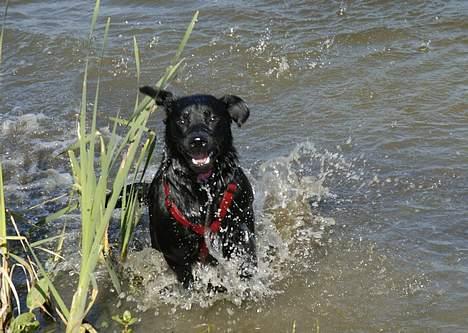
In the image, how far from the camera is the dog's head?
15.1 ft

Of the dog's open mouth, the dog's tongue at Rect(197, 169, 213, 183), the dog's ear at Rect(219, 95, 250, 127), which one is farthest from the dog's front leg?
the dog's ear at Rect(219, 95, 250, 127)

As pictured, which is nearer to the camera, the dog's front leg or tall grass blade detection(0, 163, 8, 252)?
tall grass blade detection(0, 163, 8, 252)

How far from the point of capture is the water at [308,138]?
484cm

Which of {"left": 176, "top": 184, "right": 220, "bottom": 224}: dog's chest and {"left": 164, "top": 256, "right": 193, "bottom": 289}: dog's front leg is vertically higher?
{"left": 176, "top": 184, "right": 220, "bottom": 224}: dog's chest

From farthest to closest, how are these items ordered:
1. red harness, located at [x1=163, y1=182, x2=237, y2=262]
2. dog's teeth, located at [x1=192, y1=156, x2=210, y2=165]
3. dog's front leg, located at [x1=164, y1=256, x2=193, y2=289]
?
dog's front leg, located at [x1=164, y1=256, x2=193, y2=289], red harness, located at [x1=163, y1=182, x2=237, y2=262], dog's teeth, located at [x1=192, y1=156, x2=210, y2=165]

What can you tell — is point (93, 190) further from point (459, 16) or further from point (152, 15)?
point (152, 15)

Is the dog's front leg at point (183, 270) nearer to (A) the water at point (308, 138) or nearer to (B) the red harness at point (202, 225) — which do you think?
(A) the water at point (308, 138)

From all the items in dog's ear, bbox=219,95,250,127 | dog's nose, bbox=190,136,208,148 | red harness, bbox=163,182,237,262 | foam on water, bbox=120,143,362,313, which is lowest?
foam on water, bbox=120,143,362,313

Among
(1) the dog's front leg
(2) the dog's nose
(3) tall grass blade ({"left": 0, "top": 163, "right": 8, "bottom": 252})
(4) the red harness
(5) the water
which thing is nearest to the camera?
(3) tall grass blade ({"left": 0, "top": 163, "right": 8, "bottom": 252})

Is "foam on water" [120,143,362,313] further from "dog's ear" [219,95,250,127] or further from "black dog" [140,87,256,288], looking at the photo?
"dog's ear" [219,95,250,127]

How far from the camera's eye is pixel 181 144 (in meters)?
4.65

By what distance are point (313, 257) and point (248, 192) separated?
2.52ft

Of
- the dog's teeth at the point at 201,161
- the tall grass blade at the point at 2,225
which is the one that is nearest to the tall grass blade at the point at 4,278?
the tall grass blade at the point at 2,225

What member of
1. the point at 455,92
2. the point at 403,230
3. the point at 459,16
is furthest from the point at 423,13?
the point at 403,230
